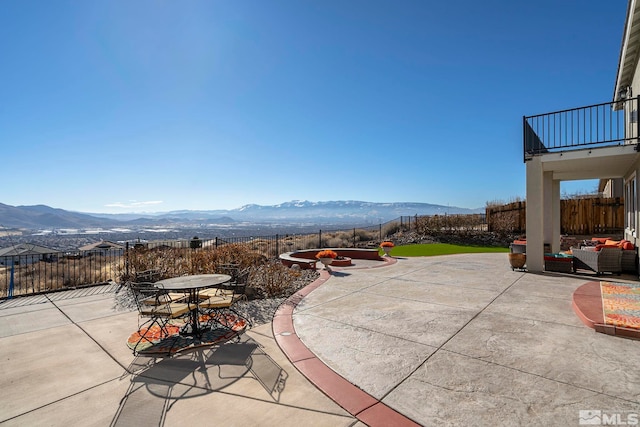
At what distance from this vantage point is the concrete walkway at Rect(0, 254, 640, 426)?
2941 mm

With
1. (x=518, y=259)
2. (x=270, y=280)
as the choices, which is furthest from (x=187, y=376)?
(x=518, y=259)

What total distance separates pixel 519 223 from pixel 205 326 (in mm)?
21127

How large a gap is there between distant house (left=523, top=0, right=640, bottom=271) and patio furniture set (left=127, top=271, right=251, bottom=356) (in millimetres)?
9462

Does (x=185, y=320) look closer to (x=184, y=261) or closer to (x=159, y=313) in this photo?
(x=159, y=313)

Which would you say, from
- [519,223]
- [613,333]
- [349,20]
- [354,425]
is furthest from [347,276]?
[519,223]

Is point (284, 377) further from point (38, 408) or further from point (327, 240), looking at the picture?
point (327, 240)

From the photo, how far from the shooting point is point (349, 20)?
11961 mm

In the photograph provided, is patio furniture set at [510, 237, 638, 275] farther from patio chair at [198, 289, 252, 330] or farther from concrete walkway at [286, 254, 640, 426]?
patio chair at [198, 289, 252, 330]

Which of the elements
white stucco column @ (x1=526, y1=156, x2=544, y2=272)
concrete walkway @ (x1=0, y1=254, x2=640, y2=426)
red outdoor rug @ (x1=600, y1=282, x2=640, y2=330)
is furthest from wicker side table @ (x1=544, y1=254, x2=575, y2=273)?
concrete walkway @ (x1=0, y1=254, x2=640, y2=426)

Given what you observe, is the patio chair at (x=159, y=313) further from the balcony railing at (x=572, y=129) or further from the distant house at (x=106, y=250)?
the balcony railing at (x=572, y=129)

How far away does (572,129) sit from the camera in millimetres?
9125

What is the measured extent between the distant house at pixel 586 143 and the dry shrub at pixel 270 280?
7917 millimetres

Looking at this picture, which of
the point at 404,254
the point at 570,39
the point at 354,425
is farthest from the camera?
the point at 404,254

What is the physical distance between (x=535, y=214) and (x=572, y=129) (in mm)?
2663
